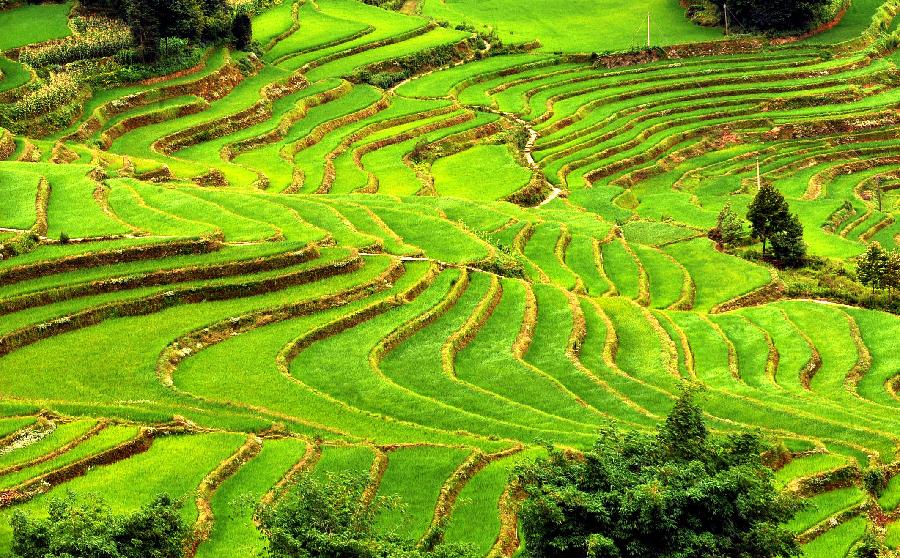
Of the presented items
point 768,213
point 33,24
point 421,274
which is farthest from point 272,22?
point 421,274

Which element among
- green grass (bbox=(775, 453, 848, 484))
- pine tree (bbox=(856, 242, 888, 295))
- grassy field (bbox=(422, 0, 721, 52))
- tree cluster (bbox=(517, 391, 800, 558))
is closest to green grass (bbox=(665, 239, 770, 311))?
pine tree (bbox=(856, 242, 888, 295))

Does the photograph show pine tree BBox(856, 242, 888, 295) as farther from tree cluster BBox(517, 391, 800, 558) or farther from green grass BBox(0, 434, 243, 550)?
green grass BBox(0, 434, 243, 550)

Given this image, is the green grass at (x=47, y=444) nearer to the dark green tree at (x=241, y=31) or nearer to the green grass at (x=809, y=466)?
the green grass at (x=809, y=466)

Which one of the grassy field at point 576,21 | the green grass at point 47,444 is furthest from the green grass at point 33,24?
the green grass at point 47,444

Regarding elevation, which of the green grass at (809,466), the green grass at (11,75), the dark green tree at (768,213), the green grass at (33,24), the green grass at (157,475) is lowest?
the green grass at (809,466)

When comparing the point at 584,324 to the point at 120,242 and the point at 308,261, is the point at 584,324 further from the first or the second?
the point at 120,242

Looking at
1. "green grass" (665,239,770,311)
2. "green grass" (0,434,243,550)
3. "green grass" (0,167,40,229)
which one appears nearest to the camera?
"green grass" (0,434,243,550)

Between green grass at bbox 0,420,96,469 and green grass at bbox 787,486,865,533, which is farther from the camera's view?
green grass at bbox 787,486,865,533

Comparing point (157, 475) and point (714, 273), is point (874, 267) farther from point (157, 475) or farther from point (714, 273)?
point (157, 475)

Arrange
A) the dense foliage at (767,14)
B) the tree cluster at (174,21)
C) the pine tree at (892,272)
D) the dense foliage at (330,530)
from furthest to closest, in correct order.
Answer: the dense foliage at (767,14) < the tree cluster at (174,21) < the pine tree at (892,272) < the dense foliage at (330,530)
